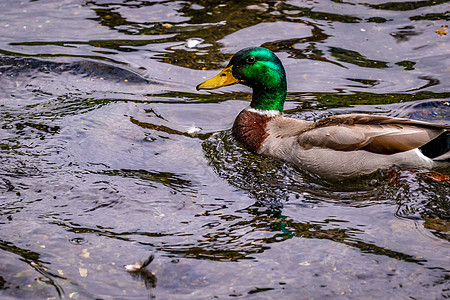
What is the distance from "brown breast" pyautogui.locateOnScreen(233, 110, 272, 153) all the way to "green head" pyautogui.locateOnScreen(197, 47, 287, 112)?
0.18 metres

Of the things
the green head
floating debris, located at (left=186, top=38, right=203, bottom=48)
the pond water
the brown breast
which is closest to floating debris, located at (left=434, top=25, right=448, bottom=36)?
the pond water

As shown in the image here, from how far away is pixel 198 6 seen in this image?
33.1 ft

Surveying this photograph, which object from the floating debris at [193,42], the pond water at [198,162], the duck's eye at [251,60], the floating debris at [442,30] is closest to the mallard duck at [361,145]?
the pond water at [198,162]

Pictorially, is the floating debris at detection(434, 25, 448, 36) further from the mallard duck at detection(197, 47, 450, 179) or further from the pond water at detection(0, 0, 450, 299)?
the mallard duck at detection(197, 47, 450, 179)

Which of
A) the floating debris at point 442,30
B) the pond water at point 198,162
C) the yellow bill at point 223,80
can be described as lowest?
the pond water at point 198,162

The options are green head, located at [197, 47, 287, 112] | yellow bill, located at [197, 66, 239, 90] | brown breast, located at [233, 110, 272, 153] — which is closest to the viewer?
brown breast, located at [233, 110, 272, 153]

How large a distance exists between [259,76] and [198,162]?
133 cm

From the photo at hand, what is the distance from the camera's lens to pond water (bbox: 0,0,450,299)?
4.44 m

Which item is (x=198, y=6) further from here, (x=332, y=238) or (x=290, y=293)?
(x=290, y=293)

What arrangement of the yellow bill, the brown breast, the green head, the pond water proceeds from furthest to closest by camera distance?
the yellow bill, the green head, the brown breast, the pond water

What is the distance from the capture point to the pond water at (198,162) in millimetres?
4438

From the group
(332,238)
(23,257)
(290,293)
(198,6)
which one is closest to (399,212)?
(332,238)

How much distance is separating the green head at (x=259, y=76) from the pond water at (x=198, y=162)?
56 centimetres

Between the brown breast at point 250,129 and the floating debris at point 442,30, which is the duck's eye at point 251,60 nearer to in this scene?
the brown breast at point 250,129
